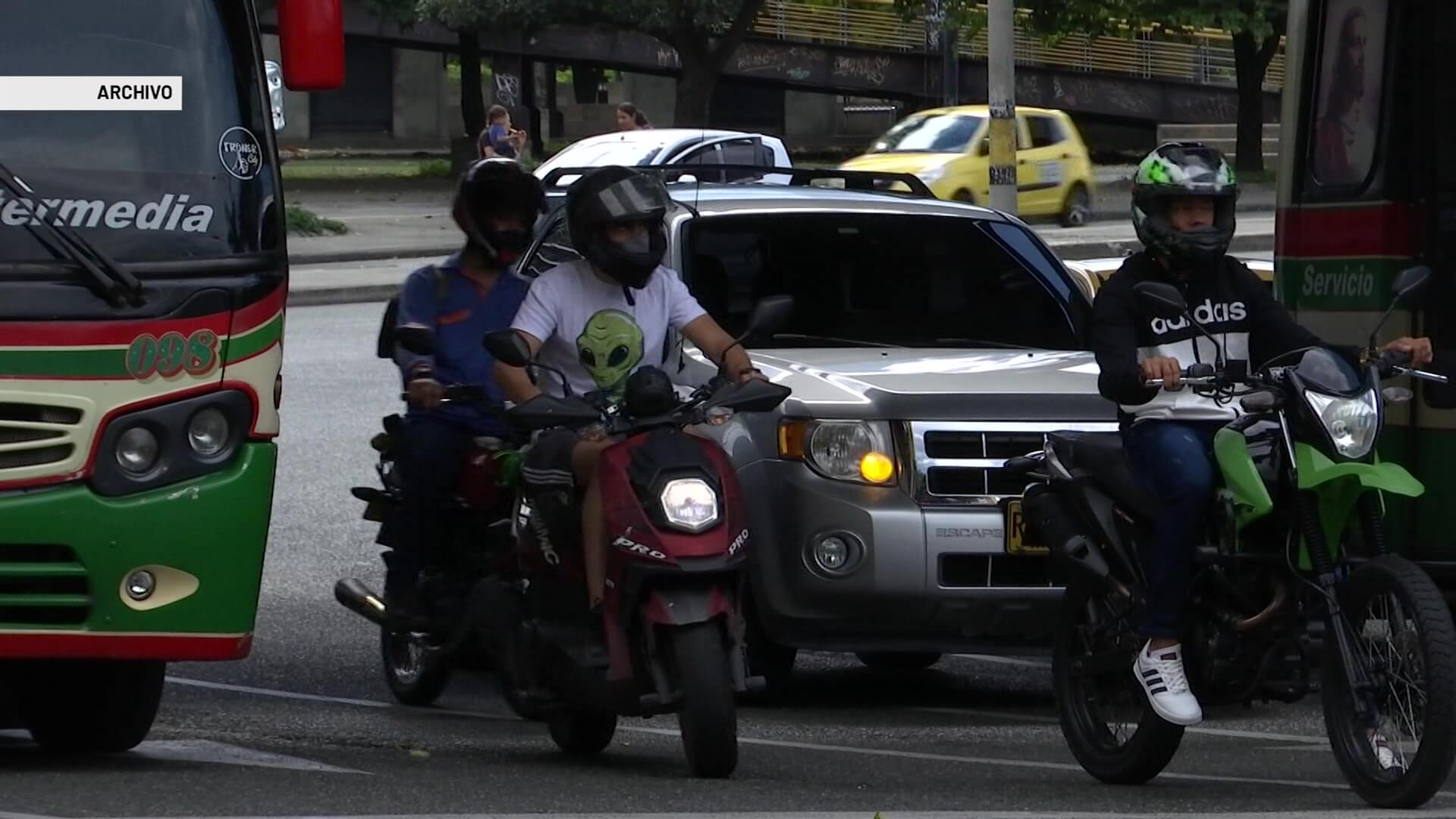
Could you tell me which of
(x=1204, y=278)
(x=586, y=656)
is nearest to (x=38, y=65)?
(x=586, y=656)

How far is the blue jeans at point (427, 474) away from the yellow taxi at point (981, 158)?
22.5 meters

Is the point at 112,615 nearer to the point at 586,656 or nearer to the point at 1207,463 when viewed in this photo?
the point at 586,656

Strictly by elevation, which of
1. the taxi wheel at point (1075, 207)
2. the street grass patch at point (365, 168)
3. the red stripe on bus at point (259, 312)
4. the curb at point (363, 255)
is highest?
the red stripe on bus at point (259, 312)

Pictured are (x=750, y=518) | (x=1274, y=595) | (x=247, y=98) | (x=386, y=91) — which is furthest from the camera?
(x=386, y=91)

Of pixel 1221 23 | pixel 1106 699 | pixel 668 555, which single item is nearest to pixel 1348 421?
pixel 1106 699

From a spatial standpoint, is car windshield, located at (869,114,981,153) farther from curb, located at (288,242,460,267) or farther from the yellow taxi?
curb, located at (288,242,460,267)

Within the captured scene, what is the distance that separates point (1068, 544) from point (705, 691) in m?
1.05

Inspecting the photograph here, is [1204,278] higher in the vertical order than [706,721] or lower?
higher

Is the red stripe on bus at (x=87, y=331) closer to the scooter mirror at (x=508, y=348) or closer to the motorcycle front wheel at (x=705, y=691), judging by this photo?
the scooter mirror at (x=508, y=348)

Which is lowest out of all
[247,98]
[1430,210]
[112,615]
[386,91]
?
[386,91]

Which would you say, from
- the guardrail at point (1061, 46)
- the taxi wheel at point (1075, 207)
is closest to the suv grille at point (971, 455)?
the taxi wheel at point (1075, 207)

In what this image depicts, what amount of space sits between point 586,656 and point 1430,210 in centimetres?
340

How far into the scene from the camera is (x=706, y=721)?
6.48 metres

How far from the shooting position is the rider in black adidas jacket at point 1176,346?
634 cm
